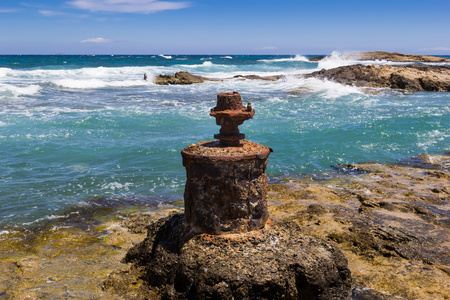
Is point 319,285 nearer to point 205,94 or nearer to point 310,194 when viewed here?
point 310,194

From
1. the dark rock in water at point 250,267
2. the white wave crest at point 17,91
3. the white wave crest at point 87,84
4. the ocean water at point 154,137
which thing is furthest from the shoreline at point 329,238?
the white wave crest at point 87,84

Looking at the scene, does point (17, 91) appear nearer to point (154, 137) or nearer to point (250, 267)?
point (154, 137)

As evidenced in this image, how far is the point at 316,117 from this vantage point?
52.0 feet

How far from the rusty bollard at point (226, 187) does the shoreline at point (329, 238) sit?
3.05 ft

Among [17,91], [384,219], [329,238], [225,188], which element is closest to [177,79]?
[17,91]

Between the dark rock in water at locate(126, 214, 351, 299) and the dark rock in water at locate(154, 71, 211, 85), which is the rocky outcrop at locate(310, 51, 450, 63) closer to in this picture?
the dark rock in water at locate(154, 71, 211, 85)

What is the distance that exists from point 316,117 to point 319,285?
12942mm

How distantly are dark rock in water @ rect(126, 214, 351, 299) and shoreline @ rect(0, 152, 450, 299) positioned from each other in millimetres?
375

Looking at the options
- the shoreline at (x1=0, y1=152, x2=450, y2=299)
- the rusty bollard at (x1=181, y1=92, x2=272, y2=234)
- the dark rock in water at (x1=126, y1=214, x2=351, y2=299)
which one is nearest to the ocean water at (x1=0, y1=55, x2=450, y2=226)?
the shoreline at (x1=0, y1=152, x2=450, y2=299)

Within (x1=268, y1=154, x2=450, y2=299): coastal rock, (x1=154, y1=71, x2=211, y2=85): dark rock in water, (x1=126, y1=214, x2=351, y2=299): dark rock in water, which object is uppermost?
(x1=154, y1=71, x2=211, y2=85): dark rock in water

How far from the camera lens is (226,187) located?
3602 mm

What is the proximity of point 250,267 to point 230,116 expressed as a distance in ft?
4.61

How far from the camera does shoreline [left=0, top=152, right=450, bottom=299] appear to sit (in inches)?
163

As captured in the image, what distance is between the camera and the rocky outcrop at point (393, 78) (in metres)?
25.1
